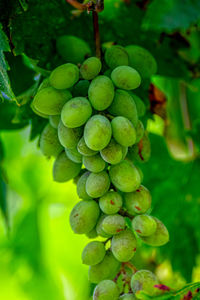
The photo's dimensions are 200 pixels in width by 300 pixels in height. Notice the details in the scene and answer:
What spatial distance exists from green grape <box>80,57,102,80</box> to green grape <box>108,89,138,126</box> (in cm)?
6

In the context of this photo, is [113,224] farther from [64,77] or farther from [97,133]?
[64,77]

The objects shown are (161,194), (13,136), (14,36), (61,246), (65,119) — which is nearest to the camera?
(65,119)

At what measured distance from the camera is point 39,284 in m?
2.11

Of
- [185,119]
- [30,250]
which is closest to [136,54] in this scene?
[185,119]

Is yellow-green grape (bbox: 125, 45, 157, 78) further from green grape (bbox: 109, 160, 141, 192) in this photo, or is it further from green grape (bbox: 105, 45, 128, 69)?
green grape (bbox: 109, 160, 141, 192)

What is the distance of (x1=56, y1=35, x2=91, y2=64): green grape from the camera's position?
32.8 inches

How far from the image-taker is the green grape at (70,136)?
0.68 meters

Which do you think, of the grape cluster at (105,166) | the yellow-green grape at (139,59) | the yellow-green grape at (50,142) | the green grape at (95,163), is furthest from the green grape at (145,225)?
the yellow-green grape at (139,59)

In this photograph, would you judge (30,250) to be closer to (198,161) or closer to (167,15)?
(198,161)

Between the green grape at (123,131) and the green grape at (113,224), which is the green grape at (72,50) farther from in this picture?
the green grape at (113,224)

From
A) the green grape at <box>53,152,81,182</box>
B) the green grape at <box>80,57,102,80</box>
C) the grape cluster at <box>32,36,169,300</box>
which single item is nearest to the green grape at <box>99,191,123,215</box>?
the grape cluster at <box>32,36,169,300</box>

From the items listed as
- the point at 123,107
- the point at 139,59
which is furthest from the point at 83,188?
the point at 139,59

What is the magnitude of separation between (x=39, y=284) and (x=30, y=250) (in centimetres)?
19

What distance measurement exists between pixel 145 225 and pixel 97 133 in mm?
162
